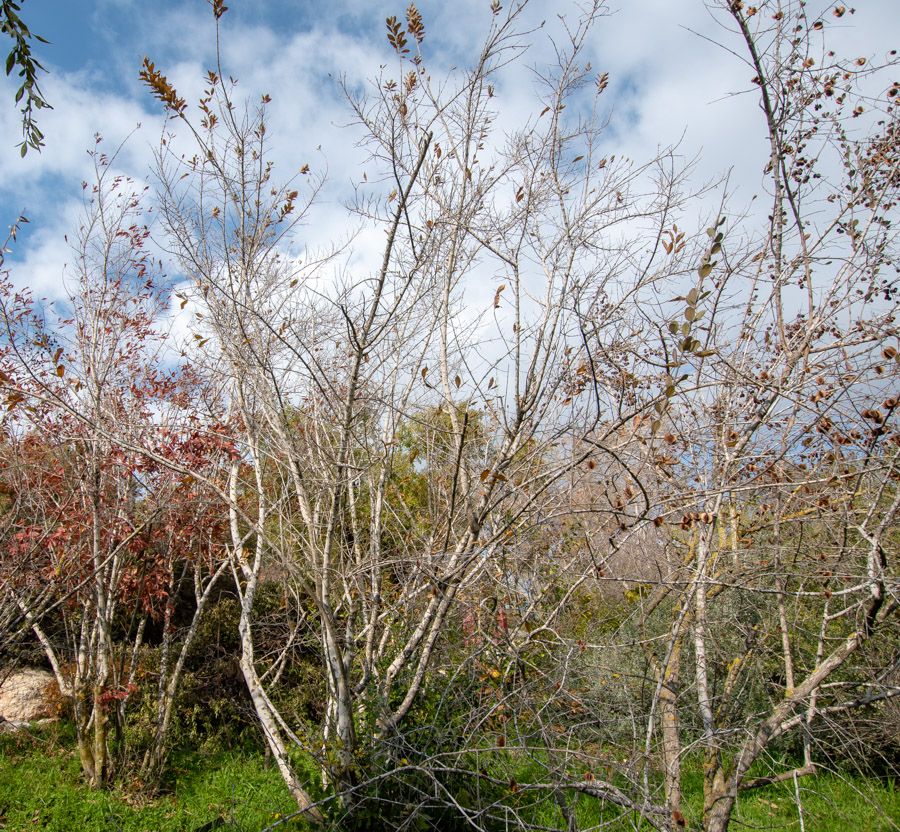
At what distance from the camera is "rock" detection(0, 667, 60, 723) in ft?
22.2

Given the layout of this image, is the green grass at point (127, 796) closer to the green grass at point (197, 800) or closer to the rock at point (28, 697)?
the green grass at point (197, 800)

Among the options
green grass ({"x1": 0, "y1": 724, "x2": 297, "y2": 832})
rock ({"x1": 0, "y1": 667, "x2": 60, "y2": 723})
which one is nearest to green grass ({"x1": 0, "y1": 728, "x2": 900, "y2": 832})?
green grass ({"x1": 0, "y1": 724, "x2": 297, "y2": 832})

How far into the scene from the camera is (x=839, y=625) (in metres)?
6.52

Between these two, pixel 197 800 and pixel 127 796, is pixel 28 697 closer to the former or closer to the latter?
pixel 127 796

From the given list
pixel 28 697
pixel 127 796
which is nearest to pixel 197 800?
pixel 127 796

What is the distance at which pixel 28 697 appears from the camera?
6.94 m

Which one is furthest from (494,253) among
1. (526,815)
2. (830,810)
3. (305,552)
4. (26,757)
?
(26,757)

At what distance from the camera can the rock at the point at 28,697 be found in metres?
6.76

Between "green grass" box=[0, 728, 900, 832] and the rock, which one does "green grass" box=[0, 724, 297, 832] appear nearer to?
"green grass" box=[0, 728, 900, 832]

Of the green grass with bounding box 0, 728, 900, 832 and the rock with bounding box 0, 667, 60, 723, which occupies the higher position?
the rock with bounding box 0, 667, 60, 723

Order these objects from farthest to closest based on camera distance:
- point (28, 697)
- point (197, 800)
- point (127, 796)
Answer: point (28, 697)
point (197, 800)
point (127, 796)

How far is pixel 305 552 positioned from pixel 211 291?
189cm

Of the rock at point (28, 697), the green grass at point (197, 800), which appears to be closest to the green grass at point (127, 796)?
the green grass at point (197, 800)

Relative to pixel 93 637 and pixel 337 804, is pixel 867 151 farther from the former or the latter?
pixel 93 637
